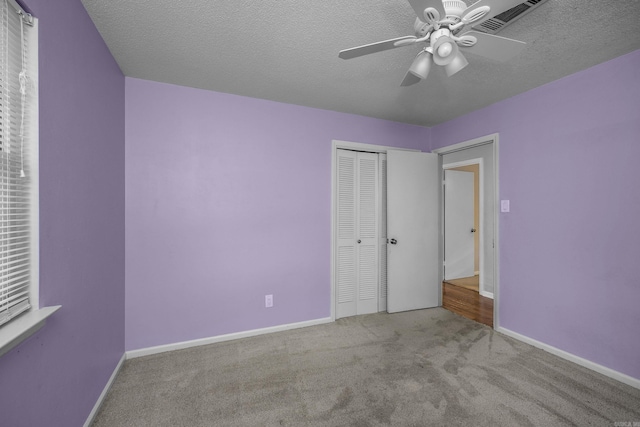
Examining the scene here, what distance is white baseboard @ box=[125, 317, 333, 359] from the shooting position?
2.38m

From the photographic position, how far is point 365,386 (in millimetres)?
1956

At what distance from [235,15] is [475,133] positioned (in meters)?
2.85

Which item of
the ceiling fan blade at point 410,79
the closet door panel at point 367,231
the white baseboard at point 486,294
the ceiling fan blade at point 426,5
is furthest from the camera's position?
the white baseboard at point 486,294

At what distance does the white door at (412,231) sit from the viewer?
11.2 feet

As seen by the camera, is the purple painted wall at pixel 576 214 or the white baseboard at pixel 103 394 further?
the purple painted wall at pixel 576 214

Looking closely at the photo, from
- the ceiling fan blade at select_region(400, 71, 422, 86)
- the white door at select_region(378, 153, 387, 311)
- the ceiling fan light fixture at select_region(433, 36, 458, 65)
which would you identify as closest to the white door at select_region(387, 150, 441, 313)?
the white door at select_region(378, 153, 387, 311)

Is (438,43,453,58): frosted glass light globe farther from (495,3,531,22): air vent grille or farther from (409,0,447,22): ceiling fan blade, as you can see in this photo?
(495,3,531,22): air vent grille

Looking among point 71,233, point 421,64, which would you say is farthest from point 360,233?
point 71,233

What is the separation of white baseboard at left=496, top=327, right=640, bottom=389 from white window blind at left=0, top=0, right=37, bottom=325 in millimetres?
3705

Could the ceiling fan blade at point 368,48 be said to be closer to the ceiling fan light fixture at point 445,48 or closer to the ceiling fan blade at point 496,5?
the ceiling fan light fixture at point 445,48

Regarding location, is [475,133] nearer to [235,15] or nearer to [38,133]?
[235,15]

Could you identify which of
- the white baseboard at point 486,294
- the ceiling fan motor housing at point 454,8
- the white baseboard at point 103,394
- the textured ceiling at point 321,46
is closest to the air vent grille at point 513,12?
the textured ceiling at point 321,46

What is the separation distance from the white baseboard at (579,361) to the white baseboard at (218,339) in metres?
1.94

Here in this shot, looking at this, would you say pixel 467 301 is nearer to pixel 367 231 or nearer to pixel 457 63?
pixel 367 231
